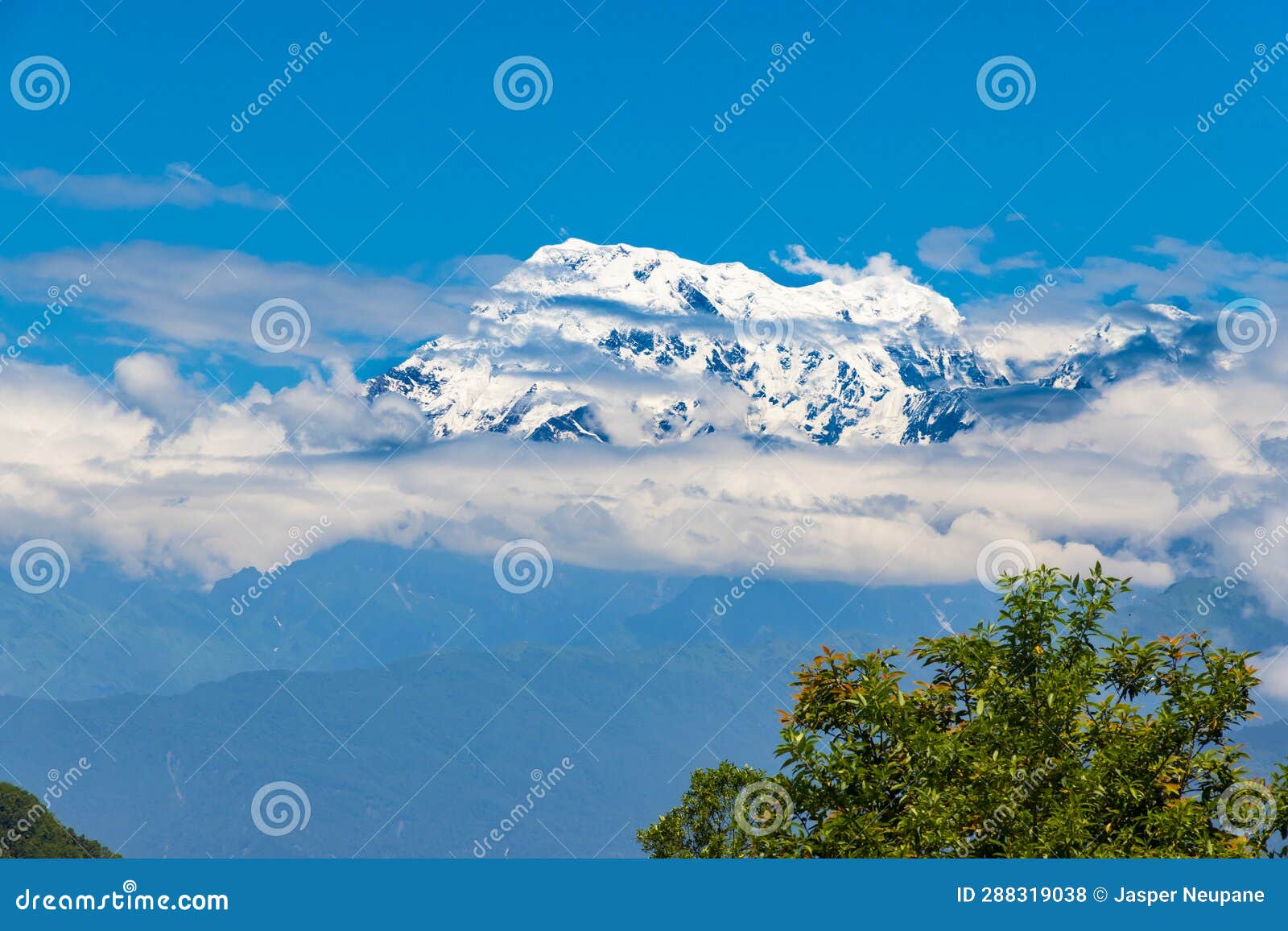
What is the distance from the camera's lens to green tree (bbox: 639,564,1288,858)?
1372cm

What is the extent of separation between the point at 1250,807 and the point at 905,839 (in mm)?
4085

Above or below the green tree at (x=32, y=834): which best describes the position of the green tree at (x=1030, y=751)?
below

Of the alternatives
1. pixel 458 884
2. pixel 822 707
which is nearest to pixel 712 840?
pixel 822 707

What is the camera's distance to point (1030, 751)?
14.5 metres

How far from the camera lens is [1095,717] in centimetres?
1554

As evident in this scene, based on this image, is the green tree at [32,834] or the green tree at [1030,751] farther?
the green tree at [32,834]

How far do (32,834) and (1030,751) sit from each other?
149 m

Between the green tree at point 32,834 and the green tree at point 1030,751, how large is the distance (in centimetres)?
12251

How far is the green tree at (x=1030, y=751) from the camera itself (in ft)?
45.0

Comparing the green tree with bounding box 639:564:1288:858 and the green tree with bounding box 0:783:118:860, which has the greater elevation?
the green tree with bounding box 0:783:118:860

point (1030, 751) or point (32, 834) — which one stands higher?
point (32, 834)

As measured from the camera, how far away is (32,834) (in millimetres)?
139625

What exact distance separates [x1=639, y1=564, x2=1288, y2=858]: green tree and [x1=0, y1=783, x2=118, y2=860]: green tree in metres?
123

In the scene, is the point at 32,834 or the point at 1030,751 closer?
the point at 1030,751
